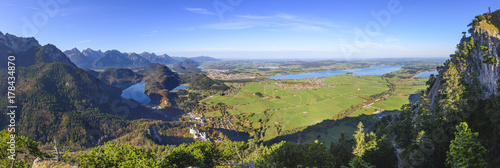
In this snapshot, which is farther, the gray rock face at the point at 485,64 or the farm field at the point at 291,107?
the farm field at the point at 291,107

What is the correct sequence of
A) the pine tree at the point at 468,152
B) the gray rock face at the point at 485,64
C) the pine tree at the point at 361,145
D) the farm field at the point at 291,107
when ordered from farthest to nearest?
the farm field at the point at 291,107, the pine tree at the point at 361,145, the gray rock face at the point at 485,64, the pine tree at the point at 468,152

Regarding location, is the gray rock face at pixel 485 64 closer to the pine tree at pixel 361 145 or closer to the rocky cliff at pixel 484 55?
the rocky cliff at pixel 484 55

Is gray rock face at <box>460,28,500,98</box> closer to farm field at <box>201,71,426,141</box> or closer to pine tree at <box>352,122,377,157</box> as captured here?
pine tree at <box>352,122,377,157</box>

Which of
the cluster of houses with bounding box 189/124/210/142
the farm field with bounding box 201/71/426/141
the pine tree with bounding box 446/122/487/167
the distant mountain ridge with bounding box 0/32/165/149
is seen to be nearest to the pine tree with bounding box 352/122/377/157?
the pine tree with bounding box 446/122/487/167

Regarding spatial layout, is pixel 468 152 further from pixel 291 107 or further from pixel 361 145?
pixel 291 107

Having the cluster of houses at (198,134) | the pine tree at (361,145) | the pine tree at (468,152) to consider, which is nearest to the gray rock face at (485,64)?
the pine tree at (468,152)

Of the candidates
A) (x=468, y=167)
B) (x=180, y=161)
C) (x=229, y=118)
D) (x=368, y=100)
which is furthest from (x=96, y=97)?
(x=368, y=100)

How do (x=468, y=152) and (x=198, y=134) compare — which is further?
(x=198, y=134)

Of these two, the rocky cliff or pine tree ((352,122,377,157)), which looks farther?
pine tree ((352,122,377,157))

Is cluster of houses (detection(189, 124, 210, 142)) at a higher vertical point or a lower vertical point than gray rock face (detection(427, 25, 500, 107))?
lower

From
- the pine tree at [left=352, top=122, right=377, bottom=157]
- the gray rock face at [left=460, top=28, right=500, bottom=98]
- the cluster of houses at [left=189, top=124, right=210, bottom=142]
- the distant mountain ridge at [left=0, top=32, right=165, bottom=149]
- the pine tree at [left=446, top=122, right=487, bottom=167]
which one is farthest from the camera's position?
the distant mountain ridge at [left=0, top=32, right=165, bottom=149]

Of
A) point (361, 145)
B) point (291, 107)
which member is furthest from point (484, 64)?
point (291, 107)
